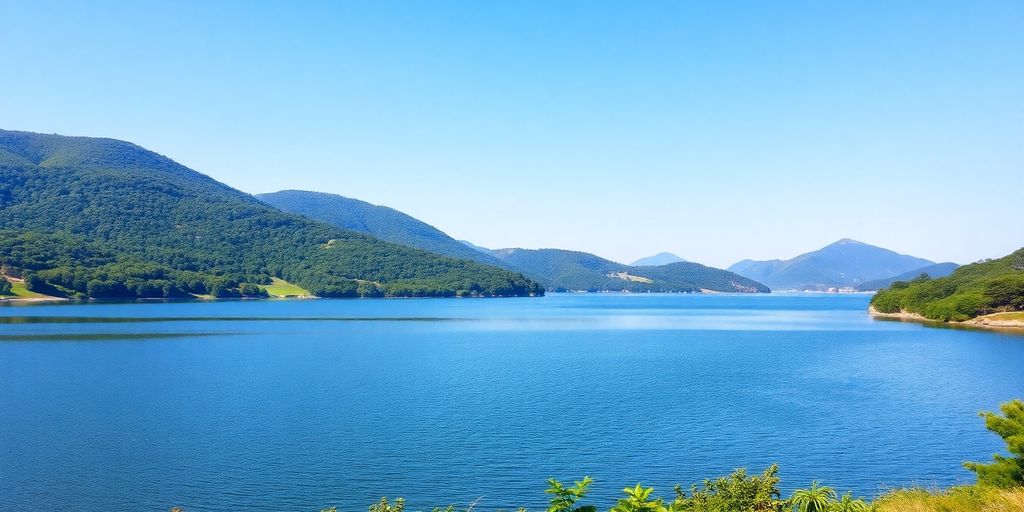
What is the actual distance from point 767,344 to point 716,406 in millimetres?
39949

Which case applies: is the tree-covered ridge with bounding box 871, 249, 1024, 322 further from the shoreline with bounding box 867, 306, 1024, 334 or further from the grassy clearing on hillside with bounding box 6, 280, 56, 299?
the grassy clearing on hillside with bounding box 6, 280, 56, 299

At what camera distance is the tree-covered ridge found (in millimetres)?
91250

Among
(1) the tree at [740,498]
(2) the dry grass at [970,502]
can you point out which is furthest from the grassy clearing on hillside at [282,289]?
(2) the dry grass at [970,502]

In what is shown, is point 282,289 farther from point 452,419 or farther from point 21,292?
point 452,419

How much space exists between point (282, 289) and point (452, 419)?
171651mm

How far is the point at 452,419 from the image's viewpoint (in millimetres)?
31469

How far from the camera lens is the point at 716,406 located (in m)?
35.1

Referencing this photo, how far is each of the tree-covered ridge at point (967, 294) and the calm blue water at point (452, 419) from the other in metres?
36.0

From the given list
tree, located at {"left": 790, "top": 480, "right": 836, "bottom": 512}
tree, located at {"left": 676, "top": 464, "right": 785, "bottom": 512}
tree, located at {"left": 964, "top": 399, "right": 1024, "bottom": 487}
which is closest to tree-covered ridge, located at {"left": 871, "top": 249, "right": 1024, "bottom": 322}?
tree, located at {"left": 964, "top": 399, "right": 1024, "bottom": 487}

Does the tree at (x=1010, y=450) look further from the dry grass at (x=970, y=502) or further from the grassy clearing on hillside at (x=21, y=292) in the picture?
the grassy clearing on hillside at (x=21, y=292)

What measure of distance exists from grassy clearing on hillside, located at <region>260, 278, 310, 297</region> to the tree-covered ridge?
15563cm

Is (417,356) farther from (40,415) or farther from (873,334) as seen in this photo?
(873,334)

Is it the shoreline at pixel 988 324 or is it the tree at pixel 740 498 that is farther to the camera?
the shoreline at pixel 988 324

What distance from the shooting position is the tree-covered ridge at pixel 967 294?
91250 millimetres
